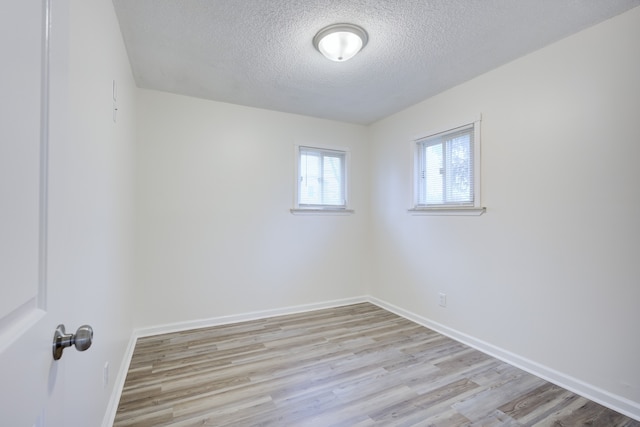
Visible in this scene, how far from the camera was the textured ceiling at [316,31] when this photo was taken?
1886 millimetres

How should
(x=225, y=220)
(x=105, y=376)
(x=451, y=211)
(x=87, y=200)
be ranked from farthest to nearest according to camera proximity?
(x=225, y=220), (x=451, y=211), (x=105, y=376), (x=87, y=200)

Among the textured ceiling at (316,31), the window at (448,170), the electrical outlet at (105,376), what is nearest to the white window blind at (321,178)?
the textured ceiling at (316,31)

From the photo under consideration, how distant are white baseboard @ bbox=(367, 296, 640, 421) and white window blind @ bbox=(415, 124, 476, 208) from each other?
51.1 inches

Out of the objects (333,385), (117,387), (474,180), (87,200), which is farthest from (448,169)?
(117,387)

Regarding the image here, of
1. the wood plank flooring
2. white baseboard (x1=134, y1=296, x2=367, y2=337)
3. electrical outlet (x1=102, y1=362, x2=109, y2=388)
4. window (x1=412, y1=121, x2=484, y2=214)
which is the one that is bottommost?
the wood plank flooring

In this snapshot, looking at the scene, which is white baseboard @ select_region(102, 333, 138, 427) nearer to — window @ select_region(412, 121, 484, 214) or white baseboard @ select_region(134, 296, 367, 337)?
white baseboard @ select_region(134, 296, 367, 337)

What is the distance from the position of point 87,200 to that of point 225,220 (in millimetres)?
2060

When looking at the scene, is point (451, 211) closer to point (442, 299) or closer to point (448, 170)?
point (448, 170)

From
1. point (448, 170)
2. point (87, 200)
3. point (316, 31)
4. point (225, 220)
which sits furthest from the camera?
point (225, 220)

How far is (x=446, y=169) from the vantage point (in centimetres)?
317

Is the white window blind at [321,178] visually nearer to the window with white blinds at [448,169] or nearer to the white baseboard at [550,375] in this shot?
the window with white blinds at [448,169]

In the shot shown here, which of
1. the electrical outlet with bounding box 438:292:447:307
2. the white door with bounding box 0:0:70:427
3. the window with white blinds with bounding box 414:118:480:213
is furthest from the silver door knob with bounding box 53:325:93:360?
the electrical outlet with bounding box 438:292:447:307

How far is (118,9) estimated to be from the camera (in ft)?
6.21

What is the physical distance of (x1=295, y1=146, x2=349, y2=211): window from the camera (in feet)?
12.6
